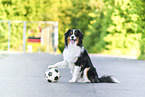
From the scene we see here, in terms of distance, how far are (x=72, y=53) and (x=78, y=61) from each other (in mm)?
269

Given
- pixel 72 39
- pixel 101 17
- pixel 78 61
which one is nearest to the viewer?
pixel 78 61

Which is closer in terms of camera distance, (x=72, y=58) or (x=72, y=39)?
(x=72, y=58)

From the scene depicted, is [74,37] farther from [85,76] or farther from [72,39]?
[85,76]

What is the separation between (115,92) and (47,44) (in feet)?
89.1

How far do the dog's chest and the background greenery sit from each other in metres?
13.8

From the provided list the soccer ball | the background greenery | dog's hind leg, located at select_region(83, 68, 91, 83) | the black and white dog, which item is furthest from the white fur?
the background greenery

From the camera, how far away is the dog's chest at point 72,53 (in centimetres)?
969

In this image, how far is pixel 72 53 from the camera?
32.0 feet

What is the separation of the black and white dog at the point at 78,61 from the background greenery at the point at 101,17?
1368 cm

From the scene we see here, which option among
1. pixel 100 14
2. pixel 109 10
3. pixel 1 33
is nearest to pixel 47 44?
pixel 1 33

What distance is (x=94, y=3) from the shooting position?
57.1m

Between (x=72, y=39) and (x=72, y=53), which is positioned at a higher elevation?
(x=72, y=39)

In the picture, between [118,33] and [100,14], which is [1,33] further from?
[100,14]

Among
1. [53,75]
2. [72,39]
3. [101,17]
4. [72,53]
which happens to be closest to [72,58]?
[72,53]
